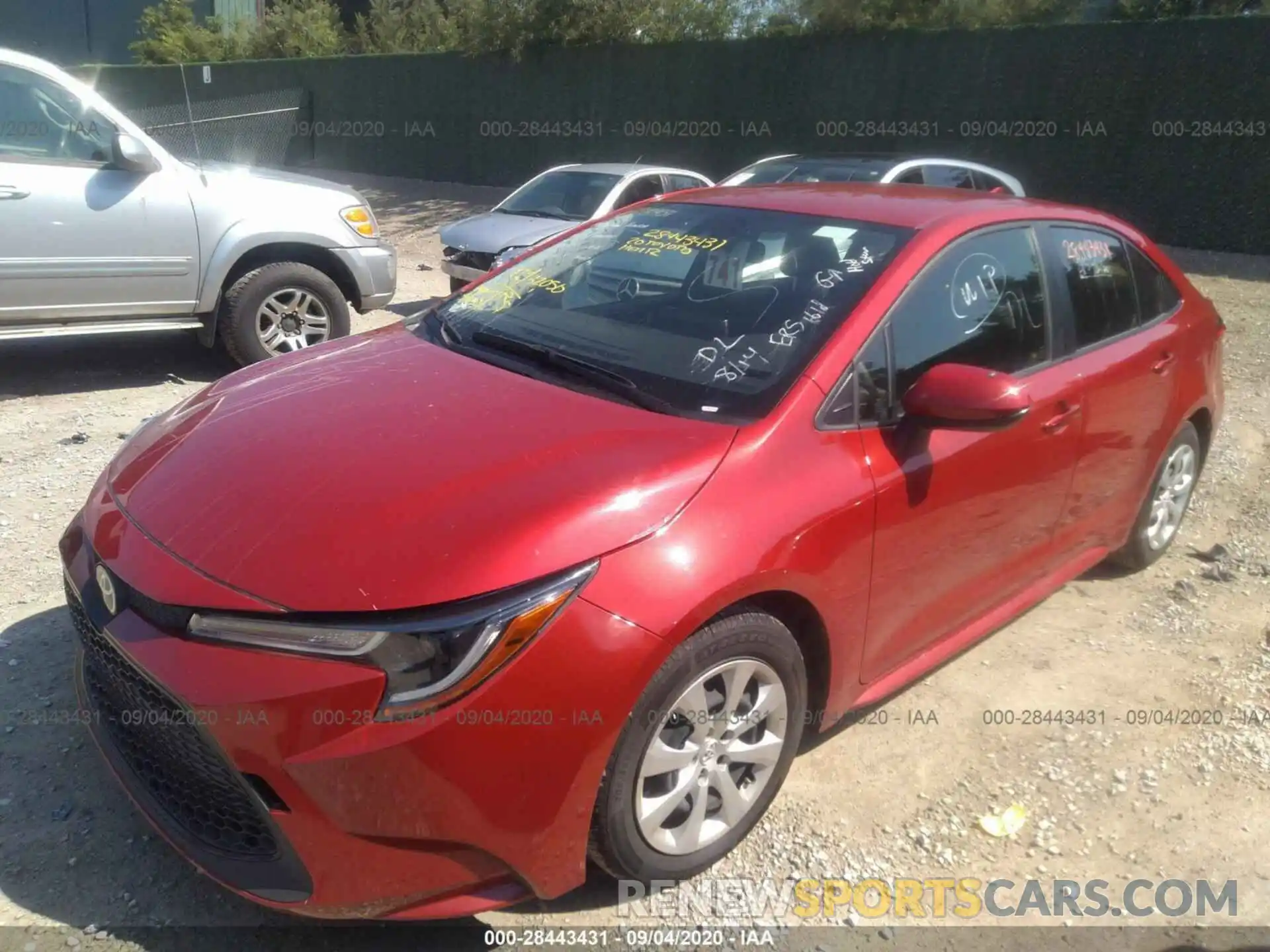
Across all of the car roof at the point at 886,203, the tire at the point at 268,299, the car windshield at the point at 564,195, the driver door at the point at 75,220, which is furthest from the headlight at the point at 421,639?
the car windshield at the point at 564,195

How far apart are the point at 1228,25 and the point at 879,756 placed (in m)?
12.1

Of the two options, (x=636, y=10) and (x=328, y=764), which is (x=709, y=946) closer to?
(x=328, y=764)

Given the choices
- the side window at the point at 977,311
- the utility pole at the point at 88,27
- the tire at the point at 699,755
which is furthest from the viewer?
the utility pole at the point at 88,27

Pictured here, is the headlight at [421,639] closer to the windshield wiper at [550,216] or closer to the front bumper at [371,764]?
the front bumper at [371,764]

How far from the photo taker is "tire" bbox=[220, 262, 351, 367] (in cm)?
659

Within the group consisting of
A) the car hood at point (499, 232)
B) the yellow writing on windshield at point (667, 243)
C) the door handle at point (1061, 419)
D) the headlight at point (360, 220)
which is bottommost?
the car hood at point (499, 232)

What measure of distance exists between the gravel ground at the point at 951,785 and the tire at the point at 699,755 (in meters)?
0.20

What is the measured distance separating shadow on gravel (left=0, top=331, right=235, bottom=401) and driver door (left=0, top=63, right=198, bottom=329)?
55 cm

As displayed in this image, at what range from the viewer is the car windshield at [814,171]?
30.8 feet

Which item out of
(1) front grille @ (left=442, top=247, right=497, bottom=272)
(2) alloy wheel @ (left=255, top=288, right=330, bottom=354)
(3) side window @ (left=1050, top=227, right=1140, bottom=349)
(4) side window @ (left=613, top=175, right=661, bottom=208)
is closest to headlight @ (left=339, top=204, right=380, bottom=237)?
(2) alloy wheel @ (left=255, top=288, right=330, bottom=354)

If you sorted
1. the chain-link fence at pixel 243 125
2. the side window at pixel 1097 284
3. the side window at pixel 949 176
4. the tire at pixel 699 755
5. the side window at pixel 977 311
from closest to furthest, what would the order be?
the tire at pixel 699 755 < the side window at pixel 977 311 < the side window at pixel 1097 284 < the side window at pixel 949 176 < the chain-link fence at pixel 243 125

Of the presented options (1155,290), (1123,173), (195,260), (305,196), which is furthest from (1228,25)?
(195,260)

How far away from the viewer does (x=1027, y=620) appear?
14.0 ft

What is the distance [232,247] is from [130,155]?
751 millimetres
